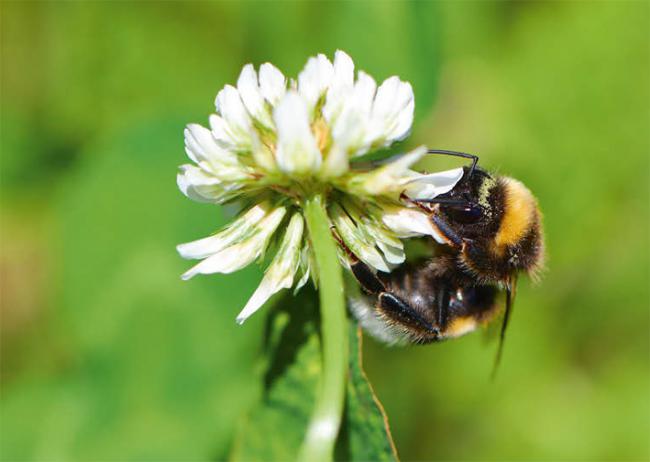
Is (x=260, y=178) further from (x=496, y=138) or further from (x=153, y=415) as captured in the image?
(x=496, y=138)

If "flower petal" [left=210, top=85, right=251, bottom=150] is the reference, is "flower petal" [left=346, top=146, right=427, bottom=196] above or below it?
below

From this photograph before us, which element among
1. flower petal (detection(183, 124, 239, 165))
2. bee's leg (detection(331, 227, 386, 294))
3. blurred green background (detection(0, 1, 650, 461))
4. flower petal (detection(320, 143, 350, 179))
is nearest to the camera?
flower petal (detection(320, 143, 350, 179))

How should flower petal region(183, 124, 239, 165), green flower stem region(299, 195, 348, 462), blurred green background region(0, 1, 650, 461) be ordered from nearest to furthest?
1. green flower stem region(299, 195, 348, 462)
2. flower petal region(183, 124, 239, 165)
3. blurred green background region(0, 1, 650, 461)

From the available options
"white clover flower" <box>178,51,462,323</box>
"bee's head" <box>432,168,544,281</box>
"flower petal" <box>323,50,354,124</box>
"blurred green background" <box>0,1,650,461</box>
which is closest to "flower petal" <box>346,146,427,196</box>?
"white clover flower" <box>178,51,462,323</box>

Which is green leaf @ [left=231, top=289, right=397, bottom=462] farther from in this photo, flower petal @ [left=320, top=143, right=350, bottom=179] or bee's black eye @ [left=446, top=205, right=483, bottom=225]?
flower petal @ [left=320, top=143, right=350, bottom=179]

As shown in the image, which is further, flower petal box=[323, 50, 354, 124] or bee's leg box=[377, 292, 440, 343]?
bee's leg box=[377, 292, 440, 343]

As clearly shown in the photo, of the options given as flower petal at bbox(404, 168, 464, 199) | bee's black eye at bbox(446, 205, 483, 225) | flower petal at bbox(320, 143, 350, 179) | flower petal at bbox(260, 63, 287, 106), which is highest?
flower petal at bbox(260, 63, 287, 106)

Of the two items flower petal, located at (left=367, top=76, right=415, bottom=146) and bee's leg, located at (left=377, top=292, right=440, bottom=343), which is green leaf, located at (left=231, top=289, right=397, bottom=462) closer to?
bee's leg, located at (left=377, top=292, right=440, bottom=343)
